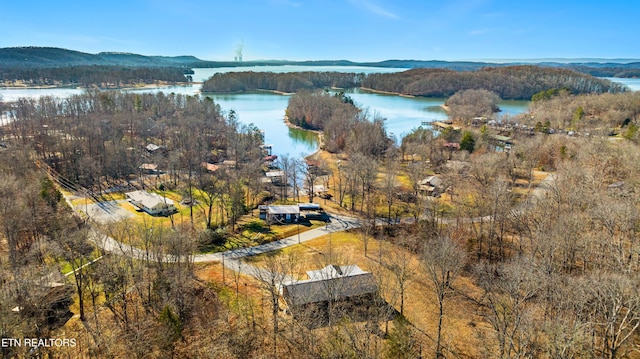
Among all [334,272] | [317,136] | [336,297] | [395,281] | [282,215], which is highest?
[317,136]

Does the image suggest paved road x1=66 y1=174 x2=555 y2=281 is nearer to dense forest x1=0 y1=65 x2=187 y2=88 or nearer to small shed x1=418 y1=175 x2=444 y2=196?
small shed x1=418 y1=175 x2=444 y2=196

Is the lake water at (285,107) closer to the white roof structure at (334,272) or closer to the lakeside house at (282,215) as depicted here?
the lakeside house at (282,215)

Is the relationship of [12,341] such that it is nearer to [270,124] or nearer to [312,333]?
[312,333]

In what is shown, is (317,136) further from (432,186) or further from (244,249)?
(244,249)

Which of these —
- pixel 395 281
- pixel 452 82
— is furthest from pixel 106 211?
pixel 452 82

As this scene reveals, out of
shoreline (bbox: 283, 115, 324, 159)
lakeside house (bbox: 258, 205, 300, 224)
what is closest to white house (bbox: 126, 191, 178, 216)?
lakeside house (bbox: 258, 205, 300, 224)

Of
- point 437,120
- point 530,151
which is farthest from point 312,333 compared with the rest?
point 437,120
